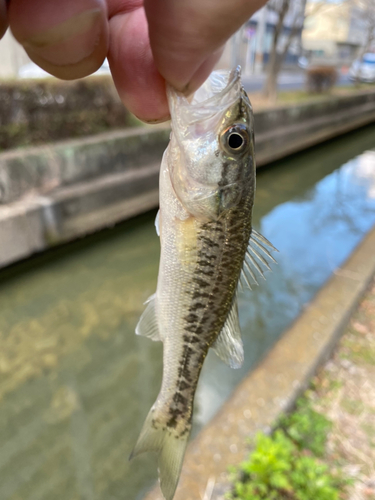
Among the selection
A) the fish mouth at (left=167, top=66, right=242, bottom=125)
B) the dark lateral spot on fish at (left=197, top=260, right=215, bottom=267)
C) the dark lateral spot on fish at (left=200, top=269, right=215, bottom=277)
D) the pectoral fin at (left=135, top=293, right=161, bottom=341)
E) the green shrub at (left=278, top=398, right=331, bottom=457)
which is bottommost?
the green shrub at (left=278, top=398, right=331, bottom=457)

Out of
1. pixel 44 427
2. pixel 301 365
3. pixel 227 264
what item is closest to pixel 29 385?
pixel 44 427

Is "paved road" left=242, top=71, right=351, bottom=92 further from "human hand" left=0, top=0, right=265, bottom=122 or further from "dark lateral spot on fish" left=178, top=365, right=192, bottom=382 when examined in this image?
"dark lateral spot on fish" left=178, top=365, right=192, bottom=382

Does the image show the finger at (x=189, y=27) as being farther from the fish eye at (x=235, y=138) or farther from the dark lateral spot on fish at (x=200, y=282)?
the dark lateral spot on fish at (x=200, y=282)

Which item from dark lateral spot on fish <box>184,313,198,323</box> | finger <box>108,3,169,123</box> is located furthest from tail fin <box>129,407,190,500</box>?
finger <box>108,3,169,123</box>

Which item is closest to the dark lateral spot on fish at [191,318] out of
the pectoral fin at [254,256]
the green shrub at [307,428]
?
the pectoral fin at [254,256]

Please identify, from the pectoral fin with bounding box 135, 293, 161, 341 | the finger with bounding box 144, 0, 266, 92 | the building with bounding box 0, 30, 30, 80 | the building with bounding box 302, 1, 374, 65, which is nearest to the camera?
the finger with bounding box 144, 0, 266, 92
